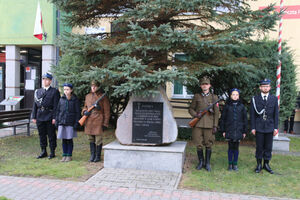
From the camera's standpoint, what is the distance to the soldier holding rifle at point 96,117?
221 inches

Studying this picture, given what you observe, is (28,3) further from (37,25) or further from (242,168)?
(242,168)

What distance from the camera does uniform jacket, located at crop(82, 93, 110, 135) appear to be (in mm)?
5617

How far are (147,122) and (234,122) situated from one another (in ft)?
5.64

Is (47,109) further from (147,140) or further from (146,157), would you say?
(146,157)

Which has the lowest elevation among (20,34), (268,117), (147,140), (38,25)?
(147,140)

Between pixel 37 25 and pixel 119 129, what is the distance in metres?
7.20

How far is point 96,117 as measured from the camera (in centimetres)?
564

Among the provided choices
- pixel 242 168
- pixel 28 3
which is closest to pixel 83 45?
pixel 242 168

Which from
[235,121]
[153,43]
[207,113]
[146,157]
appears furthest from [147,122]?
[235,121]

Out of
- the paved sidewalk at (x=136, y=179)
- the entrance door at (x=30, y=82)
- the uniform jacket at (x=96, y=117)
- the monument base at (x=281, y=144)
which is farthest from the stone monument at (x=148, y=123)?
the entrance door at (x=30, y=82)

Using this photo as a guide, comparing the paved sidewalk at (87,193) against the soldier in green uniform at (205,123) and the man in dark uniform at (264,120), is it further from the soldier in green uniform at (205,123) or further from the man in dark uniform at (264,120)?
the man in dark uniform at (264,120)

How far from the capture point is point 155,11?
5316 millimetres

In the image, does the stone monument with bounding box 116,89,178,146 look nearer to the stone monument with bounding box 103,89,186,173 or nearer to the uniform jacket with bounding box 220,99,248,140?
the stone monument with bounding box 103,89,186,173

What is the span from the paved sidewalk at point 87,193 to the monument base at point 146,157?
0.97 meters
